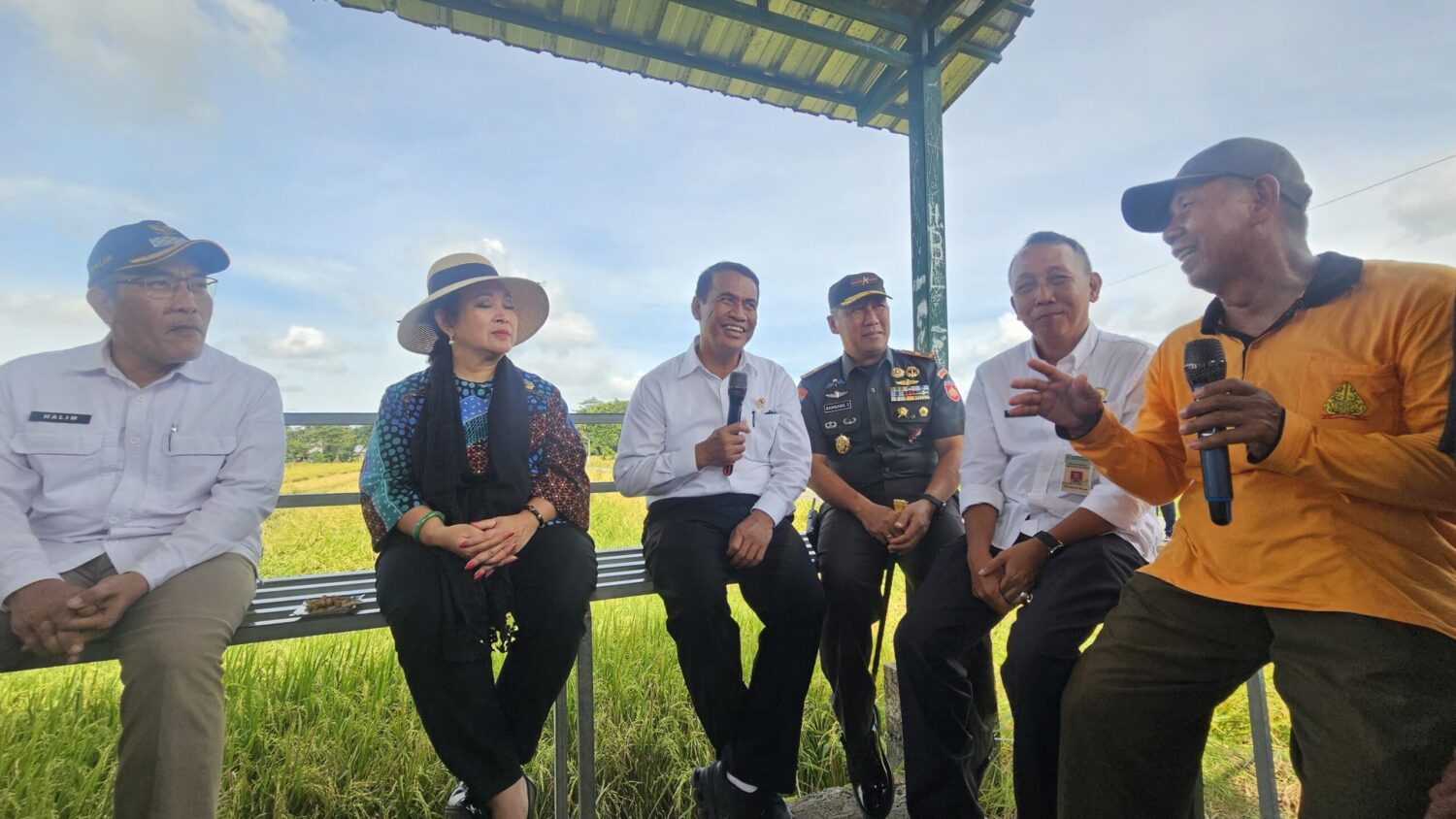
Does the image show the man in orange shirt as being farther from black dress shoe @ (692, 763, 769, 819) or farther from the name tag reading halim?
the name tag reading halim

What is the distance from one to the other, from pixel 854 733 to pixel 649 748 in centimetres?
119

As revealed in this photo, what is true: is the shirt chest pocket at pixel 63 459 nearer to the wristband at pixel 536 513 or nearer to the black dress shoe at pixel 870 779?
the wristband at pixel 536 513

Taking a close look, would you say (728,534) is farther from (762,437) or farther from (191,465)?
(191,465)

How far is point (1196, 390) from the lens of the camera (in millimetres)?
1659

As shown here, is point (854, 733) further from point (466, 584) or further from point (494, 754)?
point (466, 584)

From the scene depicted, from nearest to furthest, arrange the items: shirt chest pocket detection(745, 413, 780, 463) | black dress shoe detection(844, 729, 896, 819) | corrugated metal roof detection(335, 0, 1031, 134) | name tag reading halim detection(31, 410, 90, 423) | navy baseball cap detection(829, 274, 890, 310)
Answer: name tag reading halim detection(31, 410, 90, 423), black dress shoe detection(844, 729, 896, 819), shirt chest pocket detection(745, 413, 780, 463), corrugated metal roof detection(335, 0, 1031, 134), navy baseball cap detection(829, 274, 890, 310)

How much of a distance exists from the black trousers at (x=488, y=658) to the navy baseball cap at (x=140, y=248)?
131cm

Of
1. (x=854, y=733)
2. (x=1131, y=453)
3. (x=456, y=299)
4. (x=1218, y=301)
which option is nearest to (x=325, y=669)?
(x=456, y=299)

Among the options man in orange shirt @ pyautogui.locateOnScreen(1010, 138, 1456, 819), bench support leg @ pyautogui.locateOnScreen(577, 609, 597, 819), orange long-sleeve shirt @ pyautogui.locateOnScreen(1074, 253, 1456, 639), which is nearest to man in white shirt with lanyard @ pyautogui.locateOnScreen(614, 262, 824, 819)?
bench support leg @ pyautogui.locateOnScreen(577, 609, 597, 819)

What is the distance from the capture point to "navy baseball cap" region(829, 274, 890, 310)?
346 centimetres

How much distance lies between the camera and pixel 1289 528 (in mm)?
1650

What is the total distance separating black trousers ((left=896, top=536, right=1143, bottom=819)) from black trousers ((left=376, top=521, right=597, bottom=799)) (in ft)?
4.18

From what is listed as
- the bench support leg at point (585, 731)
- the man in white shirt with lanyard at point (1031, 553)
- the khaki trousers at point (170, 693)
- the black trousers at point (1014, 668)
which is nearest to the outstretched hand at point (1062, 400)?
the man in white shirt with lanyard at point (1031, 553)

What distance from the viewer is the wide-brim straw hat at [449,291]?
267 cm
